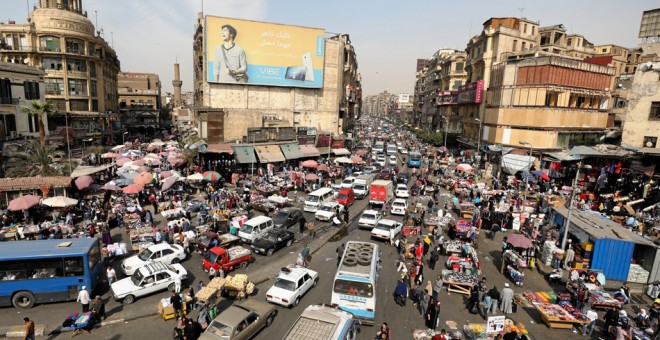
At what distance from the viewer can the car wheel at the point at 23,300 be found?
541 inches

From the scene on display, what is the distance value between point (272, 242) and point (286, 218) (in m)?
4.02

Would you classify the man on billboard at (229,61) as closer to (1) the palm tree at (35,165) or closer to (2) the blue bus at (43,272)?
(1) the palm tree at (35,165)

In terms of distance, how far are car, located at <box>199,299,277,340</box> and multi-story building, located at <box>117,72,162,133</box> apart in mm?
77444

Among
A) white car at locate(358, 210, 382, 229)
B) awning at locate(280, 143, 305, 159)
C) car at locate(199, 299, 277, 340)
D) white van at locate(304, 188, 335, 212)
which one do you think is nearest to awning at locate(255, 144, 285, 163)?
awning at locate(280, 143, 305, 159)

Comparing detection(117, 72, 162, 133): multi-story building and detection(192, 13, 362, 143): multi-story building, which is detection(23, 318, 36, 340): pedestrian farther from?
detection(117, 72, 162, 133): multi-story building

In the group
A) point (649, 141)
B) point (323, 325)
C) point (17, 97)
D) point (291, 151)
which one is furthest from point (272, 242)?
point (17, 97)

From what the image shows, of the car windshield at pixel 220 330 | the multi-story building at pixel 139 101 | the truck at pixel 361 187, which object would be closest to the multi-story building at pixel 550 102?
the truck at pixel 361 187

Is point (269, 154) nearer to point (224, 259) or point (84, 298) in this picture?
point (224, 259)

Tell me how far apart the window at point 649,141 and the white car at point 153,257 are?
38.9 meters

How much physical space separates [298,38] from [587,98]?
40971 mm

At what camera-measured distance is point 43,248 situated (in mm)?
14273

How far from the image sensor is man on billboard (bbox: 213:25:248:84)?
50.7 metres

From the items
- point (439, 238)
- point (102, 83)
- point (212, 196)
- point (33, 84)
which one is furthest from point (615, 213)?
point (102, 83)

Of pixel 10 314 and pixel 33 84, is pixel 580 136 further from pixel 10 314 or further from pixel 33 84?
pixel 33 84
